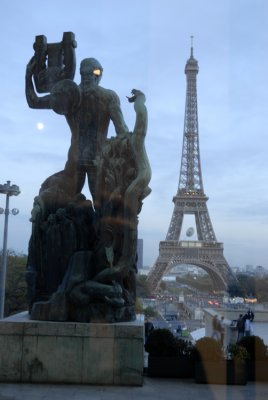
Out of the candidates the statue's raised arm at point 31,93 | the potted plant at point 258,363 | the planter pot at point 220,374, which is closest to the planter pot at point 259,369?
the potted plant at point 258,363

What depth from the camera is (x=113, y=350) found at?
25.0 feet

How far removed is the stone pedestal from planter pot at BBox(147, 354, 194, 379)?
818 mm

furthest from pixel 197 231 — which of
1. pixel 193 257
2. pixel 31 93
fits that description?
pixel 31 93

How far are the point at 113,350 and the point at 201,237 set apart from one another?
6228 cm

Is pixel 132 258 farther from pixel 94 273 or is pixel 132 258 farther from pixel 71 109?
pixel 71 109

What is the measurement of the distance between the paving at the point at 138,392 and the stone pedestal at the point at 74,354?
0.61ft

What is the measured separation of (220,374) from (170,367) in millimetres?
850

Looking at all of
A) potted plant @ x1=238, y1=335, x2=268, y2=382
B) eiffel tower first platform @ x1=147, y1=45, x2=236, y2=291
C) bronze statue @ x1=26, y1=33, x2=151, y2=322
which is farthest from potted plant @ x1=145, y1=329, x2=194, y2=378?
eiffel tower first platform @ x1=147, y1=45, x2=236, y2=291

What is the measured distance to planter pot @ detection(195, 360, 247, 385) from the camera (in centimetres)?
809

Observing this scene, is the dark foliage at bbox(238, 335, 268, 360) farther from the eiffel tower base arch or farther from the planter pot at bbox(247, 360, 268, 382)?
the eiffel tower base arch

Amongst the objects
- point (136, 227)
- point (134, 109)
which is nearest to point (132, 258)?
point (136, 227)

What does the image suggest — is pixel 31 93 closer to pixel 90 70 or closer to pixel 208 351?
pixel 90 70

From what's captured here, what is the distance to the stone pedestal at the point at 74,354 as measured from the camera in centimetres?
759

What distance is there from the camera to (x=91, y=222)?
8.94 metres
